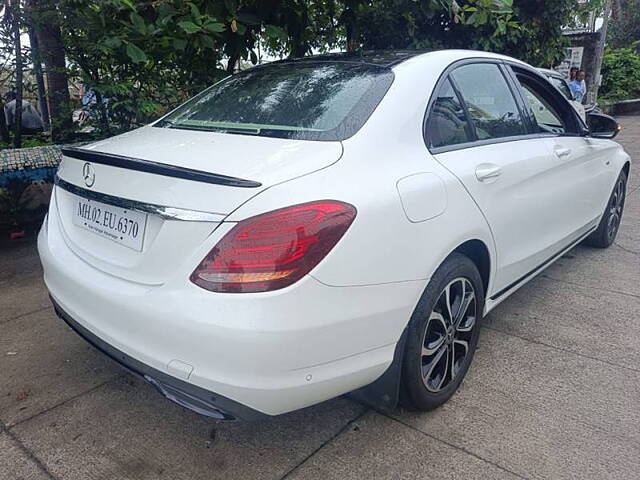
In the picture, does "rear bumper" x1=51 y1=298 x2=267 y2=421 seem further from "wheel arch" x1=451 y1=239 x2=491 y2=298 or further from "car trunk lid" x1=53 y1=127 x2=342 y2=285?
"wheel arch" x1=451 y1=239 x2=491 y2=298

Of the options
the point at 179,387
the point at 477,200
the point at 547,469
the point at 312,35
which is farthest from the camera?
the point at 312,35

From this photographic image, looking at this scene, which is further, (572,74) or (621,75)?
(621,75)

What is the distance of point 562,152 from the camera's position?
3453mm

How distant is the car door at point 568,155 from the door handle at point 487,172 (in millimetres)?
860

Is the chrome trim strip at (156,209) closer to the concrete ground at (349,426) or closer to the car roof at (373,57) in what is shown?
the concrete ground at (349,426)

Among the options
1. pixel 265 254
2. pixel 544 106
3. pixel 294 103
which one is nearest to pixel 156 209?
pixel 265 254

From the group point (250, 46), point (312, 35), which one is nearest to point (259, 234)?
point (250, 46)

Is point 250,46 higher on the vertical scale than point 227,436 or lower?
higher

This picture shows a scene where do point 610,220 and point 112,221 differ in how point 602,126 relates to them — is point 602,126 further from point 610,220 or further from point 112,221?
point 112,221

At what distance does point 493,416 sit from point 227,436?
1.21m

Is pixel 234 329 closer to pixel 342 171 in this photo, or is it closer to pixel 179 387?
pixel 179 387

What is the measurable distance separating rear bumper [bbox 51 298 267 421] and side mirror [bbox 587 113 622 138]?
347cm

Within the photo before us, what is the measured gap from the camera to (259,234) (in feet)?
5.82

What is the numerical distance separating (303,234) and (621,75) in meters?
24.2
